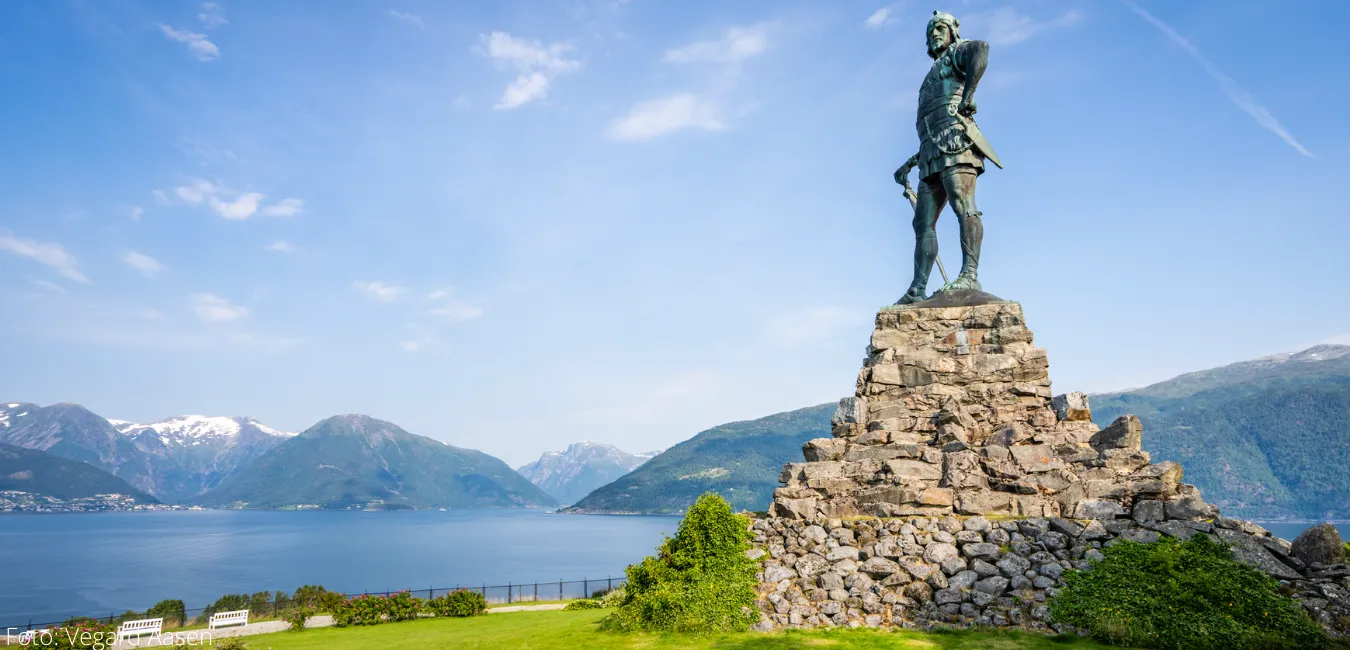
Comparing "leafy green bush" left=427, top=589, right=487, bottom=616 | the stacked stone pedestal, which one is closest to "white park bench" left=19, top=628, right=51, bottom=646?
"leafy green bush" left=427, top=589, right=487, bottom=616

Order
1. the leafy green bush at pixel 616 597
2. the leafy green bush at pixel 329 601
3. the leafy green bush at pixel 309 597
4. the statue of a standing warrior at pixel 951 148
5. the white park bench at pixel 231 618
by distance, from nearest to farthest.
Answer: the leafy green bush at pixel 616 597
the statue of a standing warrior at pixel 951 148
the white park bench at pixel 231 618
the leafy green bush at pixel 329 601
the leafy green bush at pixel 309 597

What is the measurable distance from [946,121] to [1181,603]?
40.5ft

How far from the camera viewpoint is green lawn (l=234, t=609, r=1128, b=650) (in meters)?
10.2

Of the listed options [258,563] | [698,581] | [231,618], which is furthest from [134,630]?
[258,563]

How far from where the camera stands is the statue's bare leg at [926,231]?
18828mm

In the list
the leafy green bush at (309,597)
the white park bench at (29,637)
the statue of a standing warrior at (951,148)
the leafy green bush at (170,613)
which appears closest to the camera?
the white park bench at (29,637)

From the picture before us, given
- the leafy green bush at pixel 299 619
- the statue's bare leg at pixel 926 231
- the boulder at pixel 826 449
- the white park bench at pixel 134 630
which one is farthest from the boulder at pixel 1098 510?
the leafy green bush at pixel 299 619

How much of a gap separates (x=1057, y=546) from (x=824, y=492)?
14.4ft

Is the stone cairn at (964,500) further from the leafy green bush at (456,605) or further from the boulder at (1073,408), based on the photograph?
the leafy green bush at (456,605)

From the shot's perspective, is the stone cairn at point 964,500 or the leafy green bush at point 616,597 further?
the leafy green bush at point 616,597

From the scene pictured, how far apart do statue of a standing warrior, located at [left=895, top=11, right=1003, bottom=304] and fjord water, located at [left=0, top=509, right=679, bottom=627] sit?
71129mm

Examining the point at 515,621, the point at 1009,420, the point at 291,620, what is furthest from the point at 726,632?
the point at 291,620

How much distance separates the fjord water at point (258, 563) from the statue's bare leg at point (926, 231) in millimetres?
70489

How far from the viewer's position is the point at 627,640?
12.4 metres
